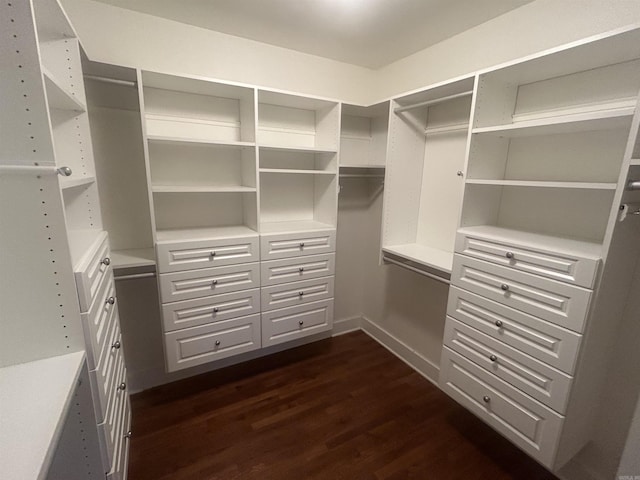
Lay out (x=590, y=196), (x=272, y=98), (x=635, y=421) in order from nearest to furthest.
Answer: (x=635, y=421) → (x=590, y=196) → (x=272, y=98)

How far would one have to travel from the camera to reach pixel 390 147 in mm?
2238

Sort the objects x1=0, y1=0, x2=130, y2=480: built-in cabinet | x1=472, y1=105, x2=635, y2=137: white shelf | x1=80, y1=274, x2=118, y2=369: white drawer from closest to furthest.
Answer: x1=0, y1=0, x2=130, y2=480: built-in cabinet → x1=80, y1=274, x2=118, y2=369: white drawer → x1=472, y1=105, x2=635, y2=137: white shelf

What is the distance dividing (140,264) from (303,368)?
59.8 inches

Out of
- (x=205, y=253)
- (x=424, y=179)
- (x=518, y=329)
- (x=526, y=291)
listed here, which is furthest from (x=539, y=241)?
(x=205, y=253)

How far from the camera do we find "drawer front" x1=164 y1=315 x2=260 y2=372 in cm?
195

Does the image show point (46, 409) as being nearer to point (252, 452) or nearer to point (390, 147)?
point (252, 452)

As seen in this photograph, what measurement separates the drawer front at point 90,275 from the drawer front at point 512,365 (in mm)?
1800

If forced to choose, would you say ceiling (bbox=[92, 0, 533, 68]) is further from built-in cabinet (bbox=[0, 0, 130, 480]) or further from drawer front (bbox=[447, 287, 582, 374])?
drawer front (bbox=[447, 287, 582, 374])

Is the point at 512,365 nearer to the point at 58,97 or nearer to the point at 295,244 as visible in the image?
the point at 295,244

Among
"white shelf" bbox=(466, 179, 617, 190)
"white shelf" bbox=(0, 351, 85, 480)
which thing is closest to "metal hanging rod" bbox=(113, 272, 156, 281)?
"white shelf" bbox=(0, 351, 85, 480)

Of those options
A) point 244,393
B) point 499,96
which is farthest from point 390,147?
point 244,393

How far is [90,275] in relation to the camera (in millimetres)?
1088

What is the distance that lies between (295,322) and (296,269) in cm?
44

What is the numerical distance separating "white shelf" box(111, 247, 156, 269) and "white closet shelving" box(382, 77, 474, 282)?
1.67 metres
